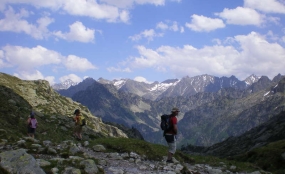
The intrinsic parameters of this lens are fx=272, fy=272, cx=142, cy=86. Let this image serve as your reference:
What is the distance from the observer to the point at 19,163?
1272 cm

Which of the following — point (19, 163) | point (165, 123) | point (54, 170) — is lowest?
point (54, 170)

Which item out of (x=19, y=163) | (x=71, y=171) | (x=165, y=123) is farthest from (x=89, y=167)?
(x=165, y=123)

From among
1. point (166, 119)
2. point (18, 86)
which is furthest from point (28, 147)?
point (18, 86)

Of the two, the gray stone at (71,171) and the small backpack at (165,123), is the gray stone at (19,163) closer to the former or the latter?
the gray stone at (71,171)

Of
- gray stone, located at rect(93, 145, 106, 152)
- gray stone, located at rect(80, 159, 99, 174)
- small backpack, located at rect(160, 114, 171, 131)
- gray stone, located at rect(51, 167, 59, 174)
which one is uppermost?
small backpack, located at rect(160, 114, 171, 131)

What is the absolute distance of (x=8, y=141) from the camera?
882 inches

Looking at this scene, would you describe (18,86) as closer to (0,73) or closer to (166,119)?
(0,73)

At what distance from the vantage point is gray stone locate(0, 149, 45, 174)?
12382 mm

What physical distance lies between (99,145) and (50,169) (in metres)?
11.4

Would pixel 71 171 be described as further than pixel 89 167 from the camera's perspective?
No

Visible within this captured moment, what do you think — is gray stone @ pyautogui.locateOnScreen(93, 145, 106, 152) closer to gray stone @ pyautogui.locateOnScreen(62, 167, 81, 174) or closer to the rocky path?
the rocky path

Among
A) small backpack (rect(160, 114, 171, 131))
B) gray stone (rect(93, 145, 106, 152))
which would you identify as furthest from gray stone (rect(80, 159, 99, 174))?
gray stone (rect(93, 145, 106, 152))

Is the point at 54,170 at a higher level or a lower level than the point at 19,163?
lower

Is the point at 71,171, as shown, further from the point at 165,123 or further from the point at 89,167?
the point at 165,123
